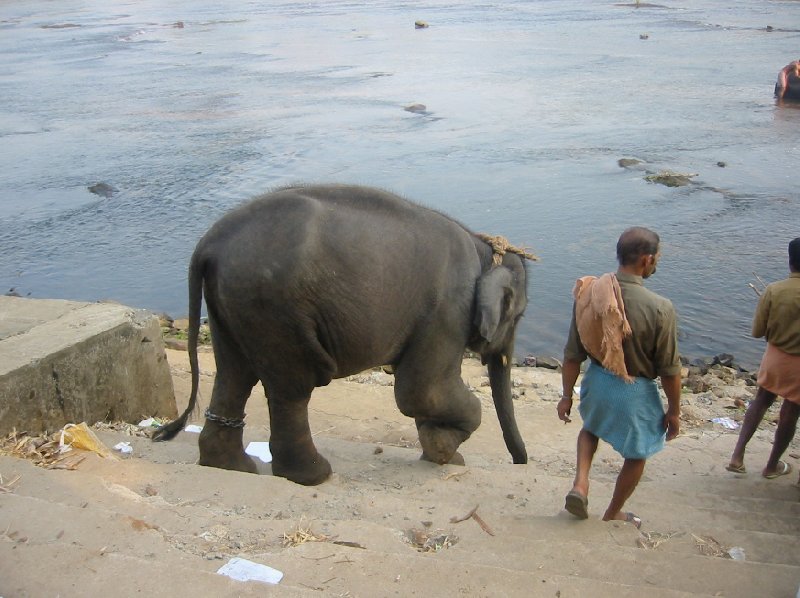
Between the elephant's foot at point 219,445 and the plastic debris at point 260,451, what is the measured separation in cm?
35

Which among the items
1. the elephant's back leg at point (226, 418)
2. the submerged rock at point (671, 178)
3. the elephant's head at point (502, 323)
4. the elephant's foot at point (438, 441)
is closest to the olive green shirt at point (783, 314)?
the elephant's head at point (502, 323)

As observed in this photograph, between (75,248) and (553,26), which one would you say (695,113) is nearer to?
(75,248)

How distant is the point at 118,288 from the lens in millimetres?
10234

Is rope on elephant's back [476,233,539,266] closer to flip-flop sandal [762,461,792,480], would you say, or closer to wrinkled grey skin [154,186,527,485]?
wrinkled grey skin [154,186,527,485]

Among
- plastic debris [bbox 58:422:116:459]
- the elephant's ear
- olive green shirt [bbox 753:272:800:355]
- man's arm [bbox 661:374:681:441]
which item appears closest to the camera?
man's arm [bbox 661:374:681:441]

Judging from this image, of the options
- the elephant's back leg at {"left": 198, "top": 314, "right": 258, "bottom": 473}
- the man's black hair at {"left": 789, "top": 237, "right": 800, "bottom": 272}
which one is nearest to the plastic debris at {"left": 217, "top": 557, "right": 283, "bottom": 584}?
the elephant's back leg at {"left": 198, "top": 314, "right": 258, "bottom": 473}

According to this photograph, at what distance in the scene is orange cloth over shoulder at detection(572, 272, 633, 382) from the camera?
3.75 m

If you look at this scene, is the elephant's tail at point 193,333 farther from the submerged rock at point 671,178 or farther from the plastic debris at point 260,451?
the submerged rock at point 671,178

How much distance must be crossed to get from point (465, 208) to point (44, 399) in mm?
7895

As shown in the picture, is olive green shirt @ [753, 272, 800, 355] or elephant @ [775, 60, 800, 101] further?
elephant @ [775, 60, 800, 101]

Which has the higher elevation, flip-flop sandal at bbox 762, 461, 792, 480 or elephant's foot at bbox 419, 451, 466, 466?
flip-flop sandal at bbox 762, 461, 792, 480

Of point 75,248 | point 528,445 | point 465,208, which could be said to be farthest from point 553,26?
point 528,445

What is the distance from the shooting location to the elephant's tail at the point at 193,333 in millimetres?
4574

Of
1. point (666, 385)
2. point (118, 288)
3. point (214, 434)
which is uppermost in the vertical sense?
point (666, 385)
